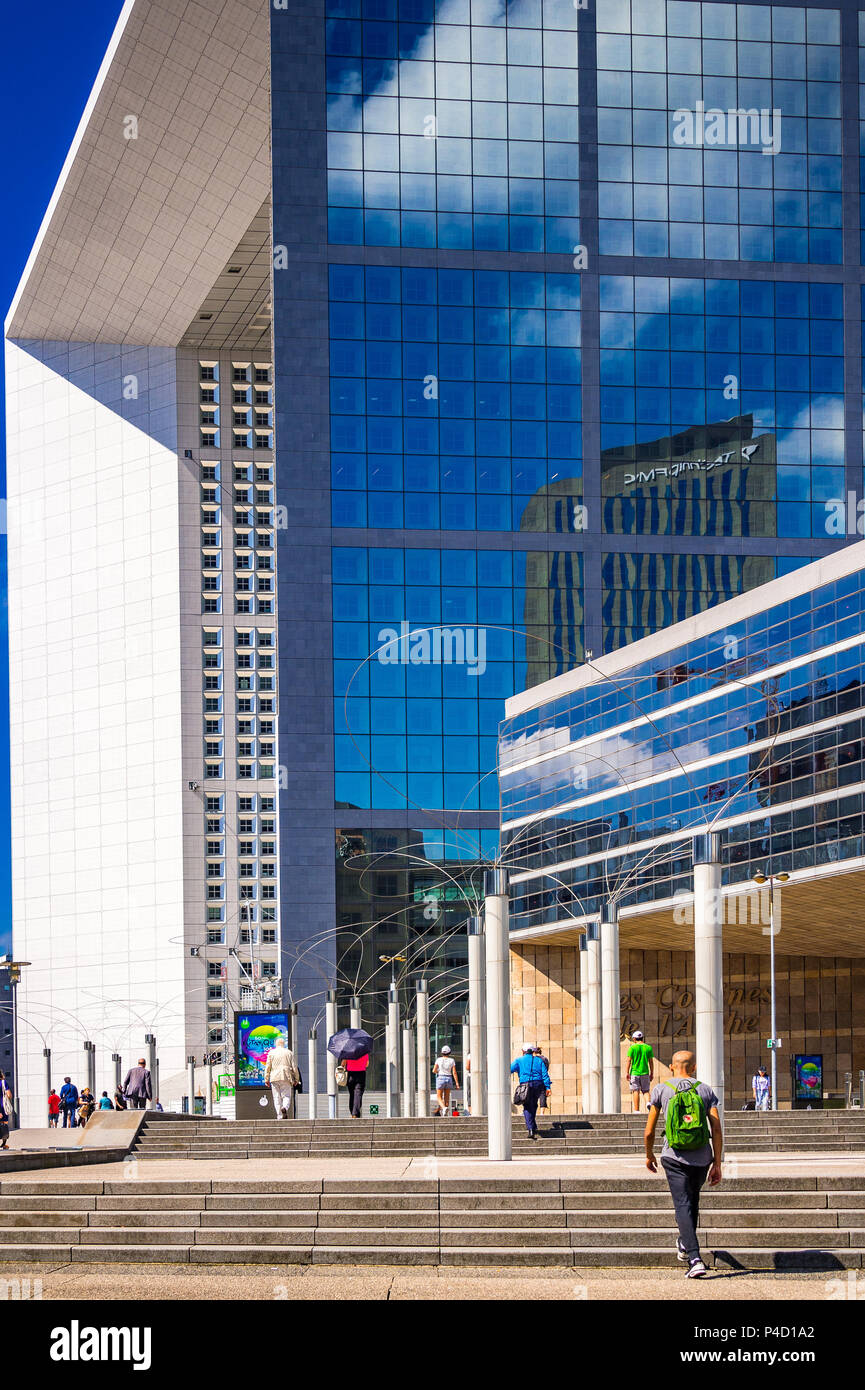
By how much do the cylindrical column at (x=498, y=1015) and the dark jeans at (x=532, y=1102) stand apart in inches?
57.4

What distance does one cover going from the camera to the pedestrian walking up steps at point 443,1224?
47.4 ft

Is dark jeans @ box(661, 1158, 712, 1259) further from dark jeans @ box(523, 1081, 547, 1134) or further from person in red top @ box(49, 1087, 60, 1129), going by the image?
person in red top @ box(49, 1087, 60, 1129)

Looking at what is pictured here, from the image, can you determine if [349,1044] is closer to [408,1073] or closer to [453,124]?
[408,1073]

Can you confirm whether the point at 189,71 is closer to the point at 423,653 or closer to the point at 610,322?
the point at 610,322

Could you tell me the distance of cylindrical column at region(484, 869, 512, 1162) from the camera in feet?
76.2

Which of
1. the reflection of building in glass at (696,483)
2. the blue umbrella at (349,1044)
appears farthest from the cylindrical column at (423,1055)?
the reflection of building in glass at (696,483)

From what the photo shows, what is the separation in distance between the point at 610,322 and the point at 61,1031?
62.1 m

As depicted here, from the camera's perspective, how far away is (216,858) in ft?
380

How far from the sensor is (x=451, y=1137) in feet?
89.4

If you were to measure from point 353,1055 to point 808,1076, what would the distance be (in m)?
33.0

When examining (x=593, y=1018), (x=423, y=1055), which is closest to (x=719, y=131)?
(x=423, y=1055)

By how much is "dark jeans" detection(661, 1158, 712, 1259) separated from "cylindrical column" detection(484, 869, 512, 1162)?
32.3 ft

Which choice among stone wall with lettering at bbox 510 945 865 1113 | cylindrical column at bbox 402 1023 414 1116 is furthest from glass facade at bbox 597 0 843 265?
cylindrical column at bbox 402 1023 414 1116

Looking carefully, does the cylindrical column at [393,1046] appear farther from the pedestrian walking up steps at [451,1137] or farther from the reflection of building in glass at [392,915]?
the reflection of building in glass at [392,915]
